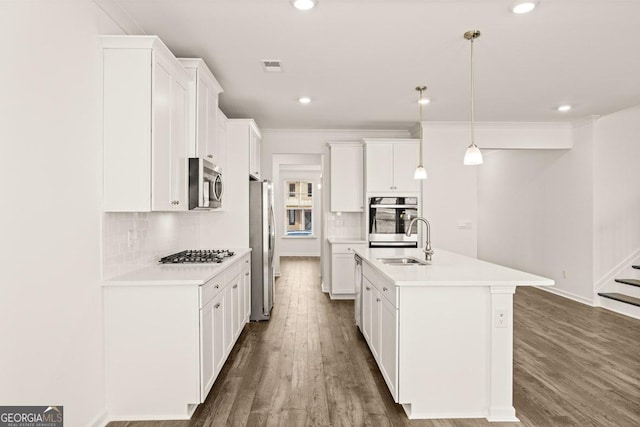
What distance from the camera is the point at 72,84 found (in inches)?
83.2

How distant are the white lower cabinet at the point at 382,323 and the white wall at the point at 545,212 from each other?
155 inches

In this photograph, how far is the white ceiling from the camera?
8.45 feet

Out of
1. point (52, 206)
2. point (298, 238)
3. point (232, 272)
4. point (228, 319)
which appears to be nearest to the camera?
point (52, 206)

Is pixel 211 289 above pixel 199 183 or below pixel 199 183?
below

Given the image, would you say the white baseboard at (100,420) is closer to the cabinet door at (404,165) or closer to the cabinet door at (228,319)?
the cabinet door at (228,319)

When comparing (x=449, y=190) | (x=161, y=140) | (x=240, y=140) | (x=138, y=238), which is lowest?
(x=138, y=238)

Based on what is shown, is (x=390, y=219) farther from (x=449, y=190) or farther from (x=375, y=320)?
(x=375, y=320)

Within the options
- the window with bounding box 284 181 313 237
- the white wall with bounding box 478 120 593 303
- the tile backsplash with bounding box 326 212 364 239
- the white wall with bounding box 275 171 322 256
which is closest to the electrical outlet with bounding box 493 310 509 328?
the tile backsplash with bounding box 326 212 364 239

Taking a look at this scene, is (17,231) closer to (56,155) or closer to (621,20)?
(56,155)

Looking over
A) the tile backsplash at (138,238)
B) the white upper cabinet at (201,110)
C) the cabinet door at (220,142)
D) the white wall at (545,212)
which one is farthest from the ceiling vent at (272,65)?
the white wall at (545,212)

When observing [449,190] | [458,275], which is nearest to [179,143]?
[458,275]

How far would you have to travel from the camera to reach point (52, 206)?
1.95 m

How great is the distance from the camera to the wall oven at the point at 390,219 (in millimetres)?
5789

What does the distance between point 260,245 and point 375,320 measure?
195 centimetres
